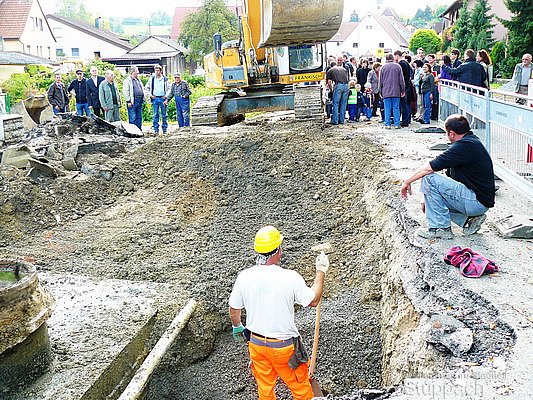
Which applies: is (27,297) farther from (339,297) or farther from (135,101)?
(135,101)

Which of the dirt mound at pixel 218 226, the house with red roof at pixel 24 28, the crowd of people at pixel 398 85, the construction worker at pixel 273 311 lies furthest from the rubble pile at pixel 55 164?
the house with red roof at pixel 24 28

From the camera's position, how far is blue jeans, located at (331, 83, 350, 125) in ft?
48.0

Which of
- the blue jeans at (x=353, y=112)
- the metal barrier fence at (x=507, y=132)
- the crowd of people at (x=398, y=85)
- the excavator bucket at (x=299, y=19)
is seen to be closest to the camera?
the metal barrier fence at (x=507, y=132)

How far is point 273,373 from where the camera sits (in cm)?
460

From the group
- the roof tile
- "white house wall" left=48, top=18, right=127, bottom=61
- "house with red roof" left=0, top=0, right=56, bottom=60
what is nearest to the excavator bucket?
"house with red roof" left=0, top=0, right=56, bottom=60

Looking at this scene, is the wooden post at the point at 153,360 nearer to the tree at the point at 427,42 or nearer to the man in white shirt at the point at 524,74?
the man in white shirt at the point at 524,74

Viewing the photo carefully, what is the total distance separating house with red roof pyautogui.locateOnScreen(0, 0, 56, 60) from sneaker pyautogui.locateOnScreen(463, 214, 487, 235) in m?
51.9

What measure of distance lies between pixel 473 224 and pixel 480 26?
138ft

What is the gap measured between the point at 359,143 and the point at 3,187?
654cm

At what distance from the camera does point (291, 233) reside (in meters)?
8.34

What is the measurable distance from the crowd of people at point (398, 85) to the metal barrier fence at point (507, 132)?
130 inches

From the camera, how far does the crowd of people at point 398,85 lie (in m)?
12.3

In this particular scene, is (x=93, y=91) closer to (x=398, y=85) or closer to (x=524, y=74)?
(x=398, y=85)

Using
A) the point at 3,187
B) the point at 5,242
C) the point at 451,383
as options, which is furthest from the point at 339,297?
the point at 3,187
